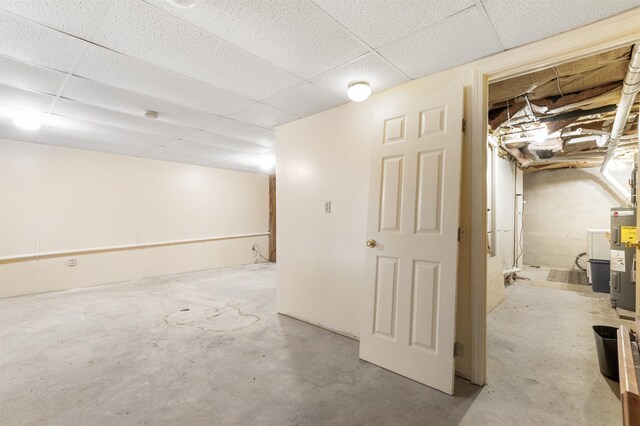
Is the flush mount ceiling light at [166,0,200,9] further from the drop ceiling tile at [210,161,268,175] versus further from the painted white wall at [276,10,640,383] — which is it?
the drop ceiling tile at [210,161,268,175]

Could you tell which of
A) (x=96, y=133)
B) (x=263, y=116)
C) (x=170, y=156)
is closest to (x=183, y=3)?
(x=263, y=116)

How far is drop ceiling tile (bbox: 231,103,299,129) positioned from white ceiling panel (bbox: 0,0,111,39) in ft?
4.80

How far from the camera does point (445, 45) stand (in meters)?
1.91

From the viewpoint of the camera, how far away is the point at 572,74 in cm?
234

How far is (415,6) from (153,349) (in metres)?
3.38

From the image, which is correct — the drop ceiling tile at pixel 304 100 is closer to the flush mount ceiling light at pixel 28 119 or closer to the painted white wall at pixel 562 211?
the flush mount ceiling light at pixel 28 119

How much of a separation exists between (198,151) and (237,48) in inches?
137

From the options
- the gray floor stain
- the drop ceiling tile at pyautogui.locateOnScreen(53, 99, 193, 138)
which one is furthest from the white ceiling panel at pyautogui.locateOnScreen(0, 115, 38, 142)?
the gray floor stain

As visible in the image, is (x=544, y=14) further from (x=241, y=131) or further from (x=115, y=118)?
(x=115, y=118)

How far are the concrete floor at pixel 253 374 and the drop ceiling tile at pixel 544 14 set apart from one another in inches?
94.2

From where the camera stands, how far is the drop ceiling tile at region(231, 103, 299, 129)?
3072 millimetres

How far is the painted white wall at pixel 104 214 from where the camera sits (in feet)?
14.4

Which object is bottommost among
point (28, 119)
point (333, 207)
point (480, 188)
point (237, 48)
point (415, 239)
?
point (415, 239)

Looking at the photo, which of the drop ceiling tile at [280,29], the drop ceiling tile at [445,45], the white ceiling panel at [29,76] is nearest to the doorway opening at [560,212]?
the drop ceiling tile at [445,45]
